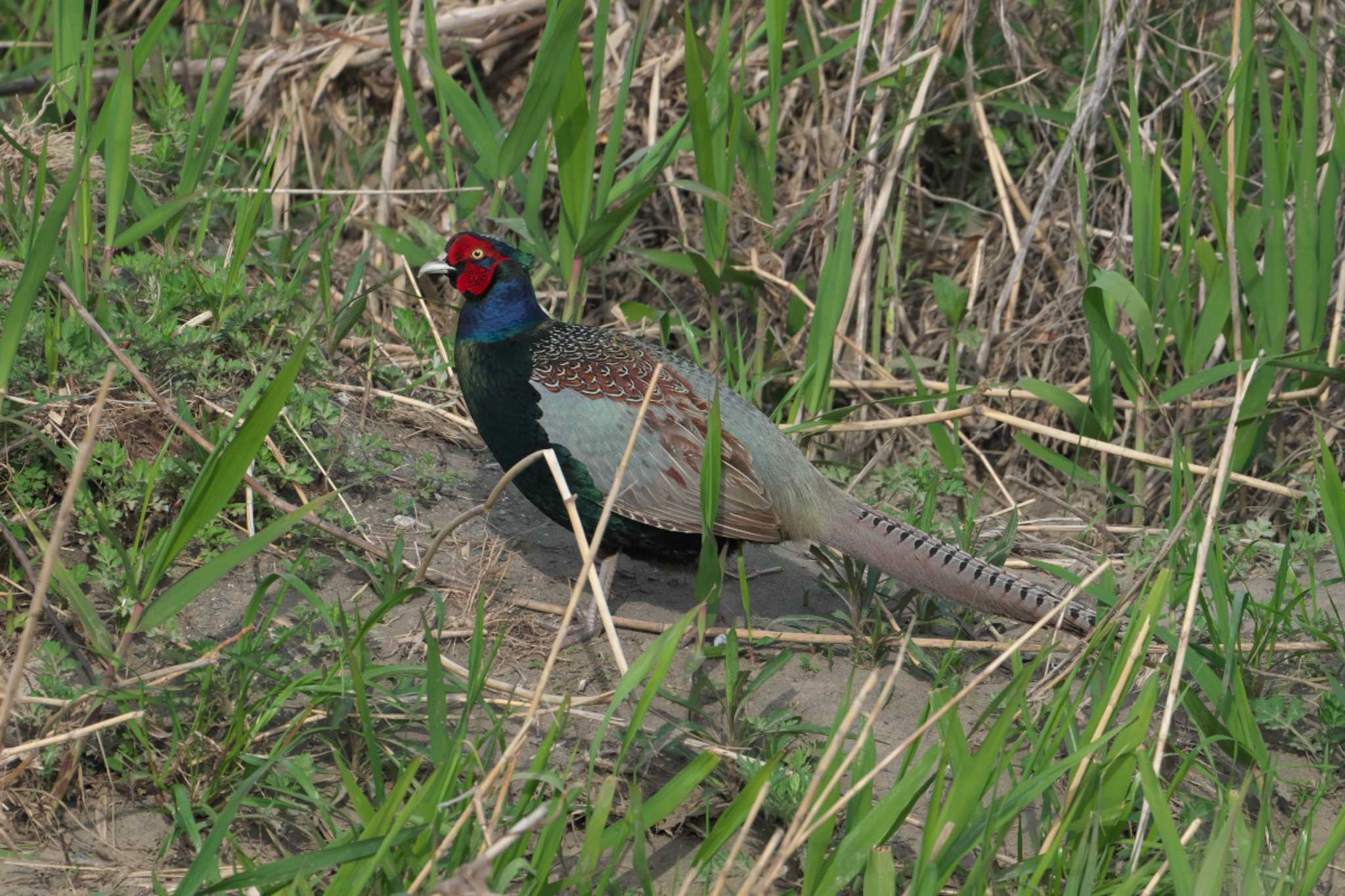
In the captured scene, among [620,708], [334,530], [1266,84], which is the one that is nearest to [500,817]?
[620,708]

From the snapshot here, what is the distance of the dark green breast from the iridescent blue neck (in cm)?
2

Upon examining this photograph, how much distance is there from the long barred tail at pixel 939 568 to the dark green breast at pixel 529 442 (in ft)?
1.33

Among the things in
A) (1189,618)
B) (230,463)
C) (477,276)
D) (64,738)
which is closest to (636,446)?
(477,276)

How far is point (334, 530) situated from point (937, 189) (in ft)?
9.50

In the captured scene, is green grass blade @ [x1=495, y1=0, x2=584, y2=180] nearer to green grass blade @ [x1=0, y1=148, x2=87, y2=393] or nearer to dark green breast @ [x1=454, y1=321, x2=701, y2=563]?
dark green breast @ [x1=454, y1=321, x2=701, y2=563]

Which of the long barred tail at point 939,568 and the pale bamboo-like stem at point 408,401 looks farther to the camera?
the pale bamboo-like stem at point 408,401

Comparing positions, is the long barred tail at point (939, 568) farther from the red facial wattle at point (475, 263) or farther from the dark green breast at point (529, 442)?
the red facial wattle at point (475, 263)

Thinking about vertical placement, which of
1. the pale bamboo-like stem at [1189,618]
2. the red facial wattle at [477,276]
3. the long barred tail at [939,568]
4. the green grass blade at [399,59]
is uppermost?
the green grass blade at [399,59]

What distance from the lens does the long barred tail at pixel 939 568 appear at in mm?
3203

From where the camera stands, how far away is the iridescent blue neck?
3758 mm

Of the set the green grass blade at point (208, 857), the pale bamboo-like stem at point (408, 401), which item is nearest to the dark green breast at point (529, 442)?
the pale bamboo-like stem at point (408, 401)

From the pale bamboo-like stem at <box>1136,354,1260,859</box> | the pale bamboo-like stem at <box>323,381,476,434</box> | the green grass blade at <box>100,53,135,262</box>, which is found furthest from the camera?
the pale bamboo-like stem at <box>323,381,476,434</box>

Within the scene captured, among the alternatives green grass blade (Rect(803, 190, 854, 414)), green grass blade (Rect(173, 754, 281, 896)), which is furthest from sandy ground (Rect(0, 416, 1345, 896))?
green grass blade (Rect(803, 190, 854, 414))

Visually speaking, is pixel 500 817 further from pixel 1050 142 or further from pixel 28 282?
pixel 1050 142
